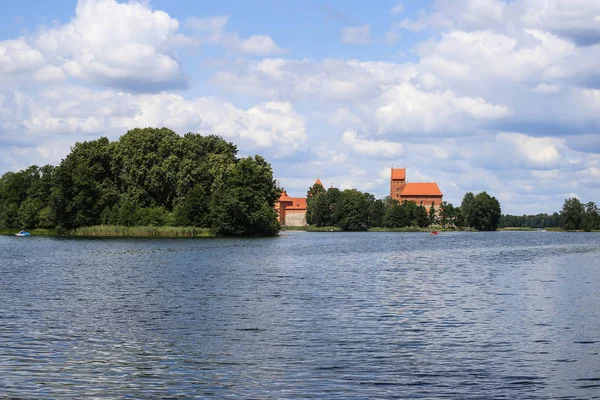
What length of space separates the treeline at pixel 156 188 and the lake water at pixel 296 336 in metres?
56.8

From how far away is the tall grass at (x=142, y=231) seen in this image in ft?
316

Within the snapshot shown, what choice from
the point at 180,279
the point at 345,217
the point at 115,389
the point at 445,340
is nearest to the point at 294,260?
the point at 180,279

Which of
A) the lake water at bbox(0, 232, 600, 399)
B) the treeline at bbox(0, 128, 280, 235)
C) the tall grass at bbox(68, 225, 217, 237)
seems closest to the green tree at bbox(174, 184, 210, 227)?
the treeline at bbox(0, 128, 280, 235)

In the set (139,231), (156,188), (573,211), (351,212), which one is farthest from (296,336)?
(573,211)

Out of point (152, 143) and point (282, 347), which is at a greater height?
point (152, 143)

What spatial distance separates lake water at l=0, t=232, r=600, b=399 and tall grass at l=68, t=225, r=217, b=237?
54749 mm

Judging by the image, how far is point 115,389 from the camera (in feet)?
48.1

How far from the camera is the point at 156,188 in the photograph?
10200cm

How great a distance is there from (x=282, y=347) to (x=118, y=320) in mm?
7414

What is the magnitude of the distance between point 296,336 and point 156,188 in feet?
275

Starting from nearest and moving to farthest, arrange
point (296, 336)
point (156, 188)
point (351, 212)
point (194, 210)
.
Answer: point (296, 336), point (194, 210), point (156, 188), point (351, 212)

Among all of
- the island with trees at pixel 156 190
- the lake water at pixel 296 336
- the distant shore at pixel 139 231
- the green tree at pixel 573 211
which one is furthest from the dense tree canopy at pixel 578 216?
the lake water at pixel 296 336

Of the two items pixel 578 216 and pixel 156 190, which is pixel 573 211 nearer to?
pixel 578 216

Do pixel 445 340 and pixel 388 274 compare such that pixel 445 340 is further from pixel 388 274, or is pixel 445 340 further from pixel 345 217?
pixel 345 217
